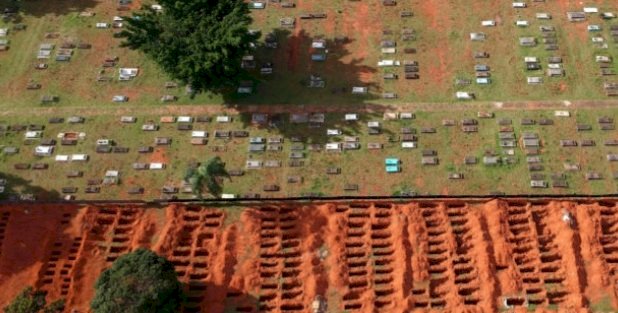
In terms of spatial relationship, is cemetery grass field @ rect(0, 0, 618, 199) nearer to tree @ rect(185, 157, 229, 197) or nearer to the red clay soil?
the red clay soil

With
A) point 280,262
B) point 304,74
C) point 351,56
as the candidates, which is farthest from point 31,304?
point 351,56

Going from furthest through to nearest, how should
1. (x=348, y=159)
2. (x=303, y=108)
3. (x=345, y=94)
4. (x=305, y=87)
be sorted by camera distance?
(x=305, y=87)
(x=345, y=94)
(x=303, y=108)
(x=348, y=159)

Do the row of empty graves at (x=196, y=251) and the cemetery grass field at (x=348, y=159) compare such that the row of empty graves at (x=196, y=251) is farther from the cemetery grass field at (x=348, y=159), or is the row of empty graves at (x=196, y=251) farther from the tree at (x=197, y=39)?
the tree at (x=197, y=39)

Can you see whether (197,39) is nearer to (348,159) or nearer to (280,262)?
(348,159)

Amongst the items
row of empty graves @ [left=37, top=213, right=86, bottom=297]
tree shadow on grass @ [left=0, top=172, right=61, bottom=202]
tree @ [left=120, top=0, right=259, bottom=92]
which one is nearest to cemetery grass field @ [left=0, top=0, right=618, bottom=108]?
tree @ [left=120, top=0, right=259, bottom=92]

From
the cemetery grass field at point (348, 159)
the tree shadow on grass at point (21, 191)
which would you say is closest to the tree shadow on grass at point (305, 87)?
the cemetery grass field at point (348, 159)

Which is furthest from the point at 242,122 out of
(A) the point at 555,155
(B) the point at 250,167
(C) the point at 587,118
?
(C) the point at 587,118
